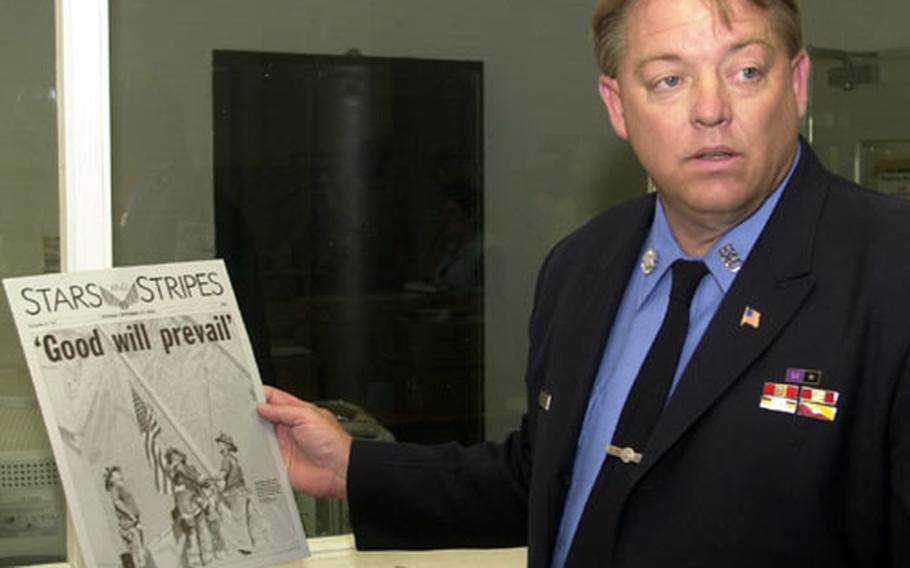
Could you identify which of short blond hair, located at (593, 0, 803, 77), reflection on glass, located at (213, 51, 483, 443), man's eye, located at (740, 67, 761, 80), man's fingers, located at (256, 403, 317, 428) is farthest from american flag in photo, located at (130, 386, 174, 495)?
reflection on glass, located at (213, 51, 483, 443)

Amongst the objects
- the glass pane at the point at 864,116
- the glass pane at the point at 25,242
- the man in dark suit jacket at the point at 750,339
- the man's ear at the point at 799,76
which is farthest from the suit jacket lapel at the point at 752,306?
the glass pane at the point at 864,116

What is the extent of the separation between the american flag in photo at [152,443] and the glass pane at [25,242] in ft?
2.47

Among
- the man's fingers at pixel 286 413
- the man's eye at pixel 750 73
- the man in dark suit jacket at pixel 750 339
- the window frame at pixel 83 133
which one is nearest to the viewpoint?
the man in dark suit jacket at pixel 750 339

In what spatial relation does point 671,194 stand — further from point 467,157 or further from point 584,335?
point 467,157

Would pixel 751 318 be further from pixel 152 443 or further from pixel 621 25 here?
pixel 152 443

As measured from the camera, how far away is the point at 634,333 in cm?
145

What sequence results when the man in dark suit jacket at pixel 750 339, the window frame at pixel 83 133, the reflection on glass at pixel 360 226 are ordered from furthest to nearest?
the reflection on glass at pixel 360 226, the window frame at pixel 83 133, the man in dark suit jacket at pixel 750 339

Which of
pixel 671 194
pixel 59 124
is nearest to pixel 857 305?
pixel 671 194

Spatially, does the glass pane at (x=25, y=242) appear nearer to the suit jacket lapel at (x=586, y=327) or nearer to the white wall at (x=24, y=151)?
the white wall at (x=24, y=151)

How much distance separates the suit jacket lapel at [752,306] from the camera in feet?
4.13

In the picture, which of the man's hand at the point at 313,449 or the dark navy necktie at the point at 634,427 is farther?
the man's hand at the point at 313,449

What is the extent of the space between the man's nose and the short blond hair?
0.07 meters

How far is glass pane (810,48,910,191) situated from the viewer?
9.46 feet

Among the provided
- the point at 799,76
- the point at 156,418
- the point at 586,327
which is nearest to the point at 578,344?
the point at 586,327
